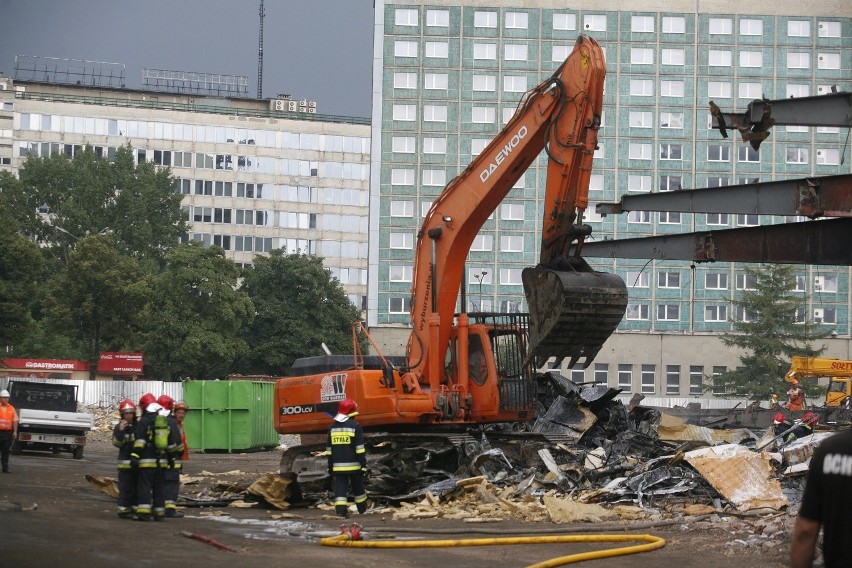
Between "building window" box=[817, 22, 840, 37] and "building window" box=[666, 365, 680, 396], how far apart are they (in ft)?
74.4

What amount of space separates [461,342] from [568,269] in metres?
2.82

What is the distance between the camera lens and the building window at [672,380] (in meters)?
75.7

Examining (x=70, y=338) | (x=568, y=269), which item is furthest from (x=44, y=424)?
(x=70, y=338)

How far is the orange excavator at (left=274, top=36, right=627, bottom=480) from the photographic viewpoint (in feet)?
56.1

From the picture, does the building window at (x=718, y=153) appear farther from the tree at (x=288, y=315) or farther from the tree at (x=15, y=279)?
the tree at (x=15, y=279)

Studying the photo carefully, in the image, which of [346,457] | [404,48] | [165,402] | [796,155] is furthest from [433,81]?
[346,457]

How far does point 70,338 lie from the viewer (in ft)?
242

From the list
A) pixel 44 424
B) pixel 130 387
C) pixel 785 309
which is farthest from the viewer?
pixel 785 309

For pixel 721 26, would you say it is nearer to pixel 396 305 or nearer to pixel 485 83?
pixel 485 83

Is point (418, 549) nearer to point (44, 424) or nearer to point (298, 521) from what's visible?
point (298, 521)

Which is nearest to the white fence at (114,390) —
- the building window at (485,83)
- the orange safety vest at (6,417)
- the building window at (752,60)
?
the building window at (485,83)

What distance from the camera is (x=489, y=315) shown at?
19.8 meters

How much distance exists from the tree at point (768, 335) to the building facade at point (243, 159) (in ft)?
120

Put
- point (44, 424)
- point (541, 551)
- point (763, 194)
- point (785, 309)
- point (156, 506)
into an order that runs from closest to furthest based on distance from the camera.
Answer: point (541, 551) → point (156, 506) → point (763, 194) → point (44, 424) → point (785, 309)
